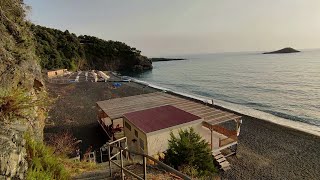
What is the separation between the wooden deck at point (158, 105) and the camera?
19436mm

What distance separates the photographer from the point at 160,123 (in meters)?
17.4

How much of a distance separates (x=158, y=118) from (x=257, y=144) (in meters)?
11.3

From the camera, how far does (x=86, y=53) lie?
124 meters

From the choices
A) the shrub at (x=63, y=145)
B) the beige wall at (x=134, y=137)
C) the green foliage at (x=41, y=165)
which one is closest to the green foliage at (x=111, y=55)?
the shrub at (x=63, y=145)

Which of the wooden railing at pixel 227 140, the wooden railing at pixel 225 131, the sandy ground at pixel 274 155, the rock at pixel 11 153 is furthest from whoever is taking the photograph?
the wooden railing at pixel 225 131

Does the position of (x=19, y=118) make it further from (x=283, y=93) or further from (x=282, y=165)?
(x=283, y=93)

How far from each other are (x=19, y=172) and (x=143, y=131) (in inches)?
466

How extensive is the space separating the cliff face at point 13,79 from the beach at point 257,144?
40.9 feet

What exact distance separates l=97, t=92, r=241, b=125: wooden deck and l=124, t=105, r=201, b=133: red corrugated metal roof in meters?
1.65

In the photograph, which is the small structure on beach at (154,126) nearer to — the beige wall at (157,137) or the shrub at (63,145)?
the beige wall at (157,137)

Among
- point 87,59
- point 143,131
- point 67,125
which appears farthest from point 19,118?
point 87,59

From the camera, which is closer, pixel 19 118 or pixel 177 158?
pixel 19 118

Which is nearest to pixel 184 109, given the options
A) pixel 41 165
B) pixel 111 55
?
pixel 41 165

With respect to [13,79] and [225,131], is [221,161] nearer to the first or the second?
[225,131]
